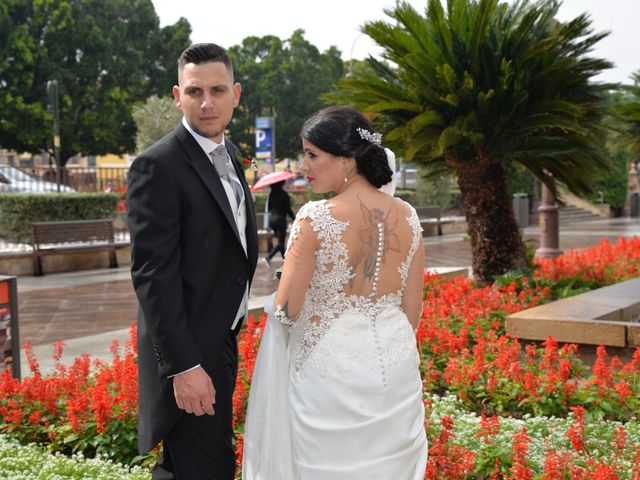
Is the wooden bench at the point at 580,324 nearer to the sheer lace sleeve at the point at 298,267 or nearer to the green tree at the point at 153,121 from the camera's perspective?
the sheer lace sleeve at the point at 298,267

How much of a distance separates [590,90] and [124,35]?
4248cm

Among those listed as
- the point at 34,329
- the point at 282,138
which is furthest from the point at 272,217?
the point at 282,138

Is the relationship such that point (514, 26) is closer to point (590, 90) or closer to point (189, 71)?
point (590, 90)

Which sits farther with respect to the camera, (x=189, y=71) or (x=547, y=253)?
(x=547, y=253)

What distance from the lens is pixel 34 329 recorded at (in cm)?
853

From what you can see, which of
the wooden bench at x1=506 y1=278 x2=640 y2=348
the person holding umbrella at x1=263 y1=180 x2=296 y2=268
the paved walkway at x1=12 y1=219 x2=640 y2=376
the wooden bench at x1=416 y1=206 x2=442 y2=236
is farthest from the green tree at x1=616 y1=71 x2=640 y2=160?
the wooden bench at x1=416 y1=206 x2=442 y2=236

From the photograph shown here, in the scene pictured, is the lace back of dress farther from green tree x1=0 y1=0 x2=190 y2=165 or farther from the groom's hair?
green tree x1=0 y1=0 x2=190 y2=165

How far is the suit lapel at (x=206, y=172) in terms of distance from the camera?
255cm

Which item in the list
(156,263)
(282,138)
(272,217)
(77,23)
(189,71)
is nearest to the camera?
(156,263)

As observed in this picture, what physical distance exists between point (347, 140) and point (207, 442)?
112 centimetres

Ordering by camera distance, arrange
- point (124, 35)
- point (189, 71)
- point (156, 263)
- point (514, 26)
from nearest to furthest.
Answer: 1. point (156, 263)
2. point (189, 71)
3. point (514, 26)
4. point (124, 35)

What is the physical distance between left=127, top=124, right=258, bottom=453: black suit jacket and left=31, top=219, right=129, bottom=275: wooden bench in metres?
12.3

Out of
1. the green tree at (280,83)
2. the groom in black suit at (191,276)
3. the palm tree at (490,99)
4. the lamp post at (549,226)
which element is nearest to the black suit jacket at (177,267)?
the groom in black suit at (191,276)

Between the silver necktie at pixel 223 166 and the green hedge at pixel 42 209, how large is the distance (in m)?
13.4
